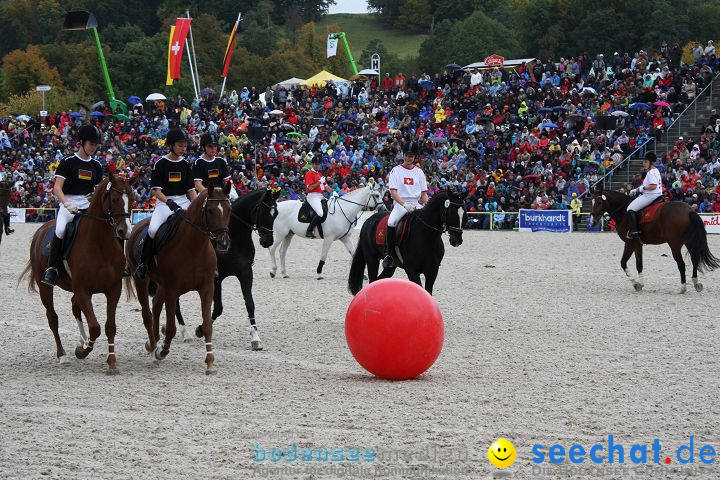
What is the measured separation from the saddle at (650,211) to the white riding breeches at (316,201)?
6959 mm

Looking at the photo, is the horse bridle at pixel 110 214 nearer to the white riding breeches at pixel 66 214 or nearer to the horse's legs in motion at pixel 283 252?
the white riding breeches at pixel 66 214

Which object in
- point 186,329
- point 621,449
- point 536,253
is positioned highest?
point 621,449

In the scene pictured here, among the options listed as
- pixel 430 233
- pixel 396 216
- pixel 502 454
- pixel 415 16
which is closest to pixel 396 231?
pixel 396 216

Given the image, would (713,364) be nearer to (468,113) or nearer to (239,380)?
(239,380)

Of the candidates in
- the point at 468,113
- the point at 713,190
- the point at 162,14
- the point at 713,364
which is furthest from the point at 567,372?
the point at 162,14

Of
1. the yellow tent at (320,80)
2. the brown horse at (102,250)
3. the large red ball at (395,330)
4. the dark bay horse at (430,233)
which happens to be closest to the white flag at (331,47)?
the yellow tent at (320,80)

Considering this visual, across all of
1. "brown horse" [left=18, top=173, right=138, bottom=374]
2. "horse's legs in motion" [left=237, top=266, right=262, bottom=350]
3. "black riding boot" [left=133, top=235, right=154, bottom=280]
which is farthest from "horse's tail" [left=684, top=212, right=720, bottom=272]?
"brown horse" [left=18, top=173, right=138, bottom=374]

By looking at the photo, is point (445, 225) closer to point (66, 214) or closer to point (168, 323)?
point (168, 323)

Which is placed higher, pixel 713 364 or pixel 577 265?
pixel 713 364

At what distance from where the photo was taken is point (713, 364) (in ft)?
34.7

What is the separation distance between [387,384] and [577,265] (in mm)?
14886

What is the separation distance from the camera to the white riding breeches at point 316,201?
21.9m

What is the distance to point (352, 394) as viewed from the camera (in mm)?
9109

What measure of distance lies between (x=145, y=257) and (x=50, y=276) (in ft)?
3.46
